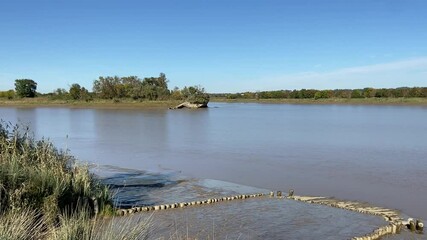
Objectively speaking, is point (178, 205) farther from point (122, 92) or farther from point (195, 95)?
point (122, 92)

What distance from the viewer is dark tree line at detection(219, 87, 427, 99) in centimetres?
9425

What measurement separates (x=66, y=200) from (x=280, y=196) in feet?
16.8

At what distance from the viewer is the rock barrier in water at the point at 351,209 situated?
7.85 meters

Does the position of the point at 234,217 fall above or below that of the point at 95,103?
below

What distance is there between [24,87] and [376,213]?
110 metres

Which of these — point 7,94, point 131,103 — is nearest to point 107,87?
point 131,103

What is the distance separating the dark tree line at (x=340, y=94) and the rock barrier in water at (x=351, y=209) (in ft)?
296

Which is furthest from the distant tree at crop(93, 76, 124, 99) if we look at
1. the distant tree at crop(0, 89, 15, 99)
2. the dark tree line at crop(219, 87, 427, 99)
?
the dark tree line at crop(219, 87, 427, 99)

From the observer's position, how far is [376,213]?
→ 29.9ft

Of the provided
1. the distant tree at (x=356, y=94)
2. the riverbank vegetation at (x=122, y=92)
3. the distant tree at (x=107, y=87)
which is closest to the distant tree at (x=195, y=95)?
the riverbank vegetation at (x=122, y=92)

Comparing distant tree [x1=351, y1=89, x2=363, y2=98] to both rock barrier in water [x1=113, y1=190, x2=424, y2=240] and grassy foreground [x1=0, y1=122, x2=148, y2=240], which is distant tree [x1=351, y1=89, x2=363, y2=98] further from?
grassy foreground [x1=0, y1=122, x2=148, y2=240]

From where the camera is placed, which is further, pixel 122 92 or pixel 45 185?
pixel 122 92

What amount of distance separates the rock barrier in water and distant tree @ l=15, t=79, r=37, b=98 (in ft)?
351

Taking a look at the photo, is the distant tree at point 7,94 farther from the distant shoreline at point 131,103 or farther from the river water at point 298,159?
the river water at point 298,159
